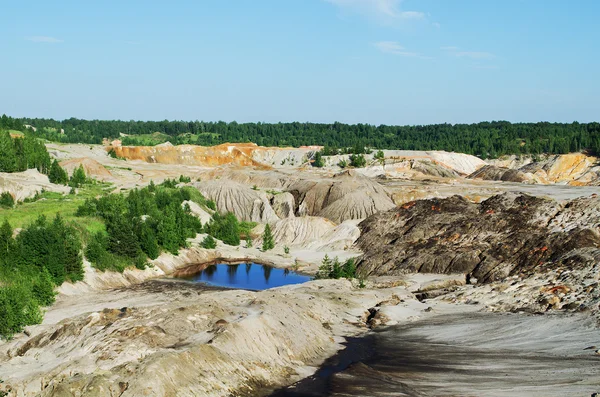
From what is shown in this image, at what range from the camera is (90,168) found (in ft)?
357

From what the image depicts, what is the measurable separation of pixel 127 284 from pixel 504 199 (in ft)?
113

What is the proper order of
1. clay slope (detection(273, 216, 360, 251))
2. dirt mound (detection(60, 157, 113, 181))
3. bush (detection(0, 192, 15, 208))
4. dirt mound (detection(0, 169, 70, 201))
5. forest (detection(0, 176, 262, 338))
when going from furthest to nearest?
dirt mound (detection(60, 157, 113, 181)), dirt mound (detection(0, 169, 70, 201)), bush (detection(0, 192, 15, 208)), clay slope (detection(273, 216, 360, 251)), forest (detection(0, 176, 262, 338))

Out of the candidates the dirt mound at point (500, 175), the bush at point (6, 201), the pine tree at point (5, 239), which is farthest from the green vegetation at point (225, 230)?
the dirt mound at point (500, 175)

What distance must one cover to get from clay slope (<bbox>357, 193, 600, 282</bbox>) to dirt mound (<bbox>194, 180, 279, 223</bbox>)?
16863 millimetres

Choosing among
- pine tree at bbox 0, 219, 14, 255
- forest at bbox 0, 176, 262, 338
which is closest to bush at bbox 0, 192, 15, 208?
forest at bbox 0, 176, 262, 338

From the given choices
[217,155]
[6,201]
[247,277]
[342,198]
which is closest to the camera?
[247,277]

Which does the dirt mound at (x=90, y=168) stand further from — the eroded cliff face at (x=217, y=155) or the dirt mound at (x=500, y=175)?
the dirt mound at (x=500, y=175)

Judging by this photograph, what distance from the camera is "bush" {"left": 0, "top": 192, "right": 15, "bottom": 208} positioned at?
6808 cm

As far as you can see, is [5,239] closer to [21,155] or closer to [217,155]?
[21,155]

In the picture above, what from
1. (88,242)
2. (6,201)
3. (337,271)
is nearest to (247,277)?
(337,271)

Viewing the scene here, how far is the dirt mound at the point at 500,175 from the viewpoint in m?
114

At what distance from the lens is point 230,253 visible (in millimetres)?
64312

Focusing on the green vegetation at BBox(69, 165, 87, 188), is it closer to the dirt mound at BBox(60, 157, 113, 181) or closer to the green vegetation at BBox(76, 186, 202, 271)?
the dirt mound at BBox(60, 157, 113, 181)

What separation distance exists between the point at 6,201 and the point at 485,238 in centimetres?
4669
